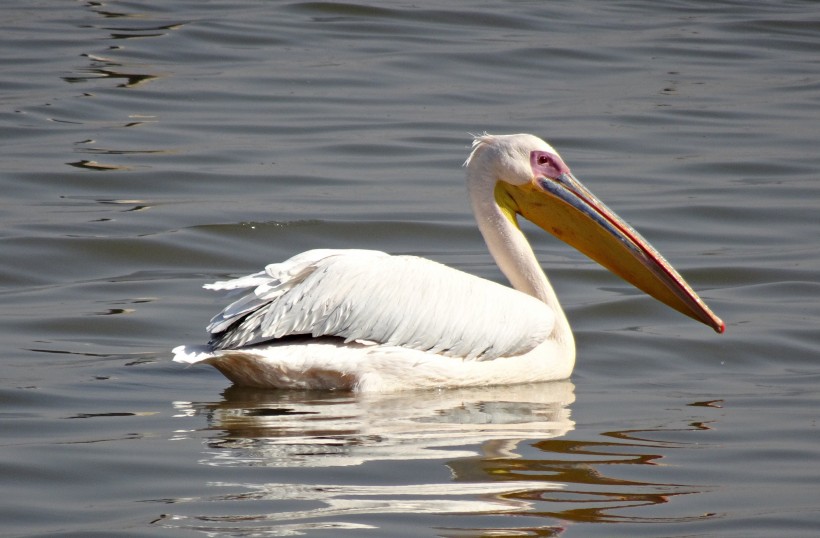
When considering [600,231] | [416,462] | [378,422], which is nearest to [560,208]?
[600,231]

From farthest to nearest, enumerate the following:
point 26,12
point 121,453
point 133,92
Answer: point 26,12, point 133,92, point 121,453

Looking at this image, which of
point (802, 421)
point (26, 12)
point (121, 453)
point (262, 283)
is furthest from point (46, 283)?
point (26, 12)

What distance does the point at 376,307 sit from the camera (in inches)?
193

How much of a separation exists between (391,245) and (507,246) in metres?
1.90

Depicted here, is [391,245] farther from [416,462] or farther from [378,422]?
[416,462]

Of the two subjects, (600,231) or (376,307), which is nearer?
(376,307)

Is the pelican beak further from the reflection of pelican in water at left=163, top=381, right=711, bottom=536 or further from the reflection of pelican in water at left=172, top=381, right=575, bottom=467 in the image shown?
the reflection of pelican in water at left=163, top=381, right=711, bottom=536

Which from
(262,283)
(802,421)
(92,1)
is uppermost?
(92,1)

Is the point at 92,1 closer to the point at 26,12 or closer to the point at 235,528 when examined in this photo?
the point at 26,12

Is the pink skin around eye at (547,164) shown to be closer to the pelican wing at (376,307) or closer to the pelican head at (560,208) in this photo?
the pelican head at (560,208)

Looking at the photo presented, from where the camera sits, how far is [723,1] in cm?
1691

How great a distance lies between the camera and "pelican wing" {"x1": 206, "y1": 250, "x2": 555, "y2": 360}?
4.86 meters

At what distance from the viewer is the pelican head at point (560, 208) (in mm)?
5574

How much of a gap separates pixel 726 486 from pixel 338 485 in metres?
1.10
